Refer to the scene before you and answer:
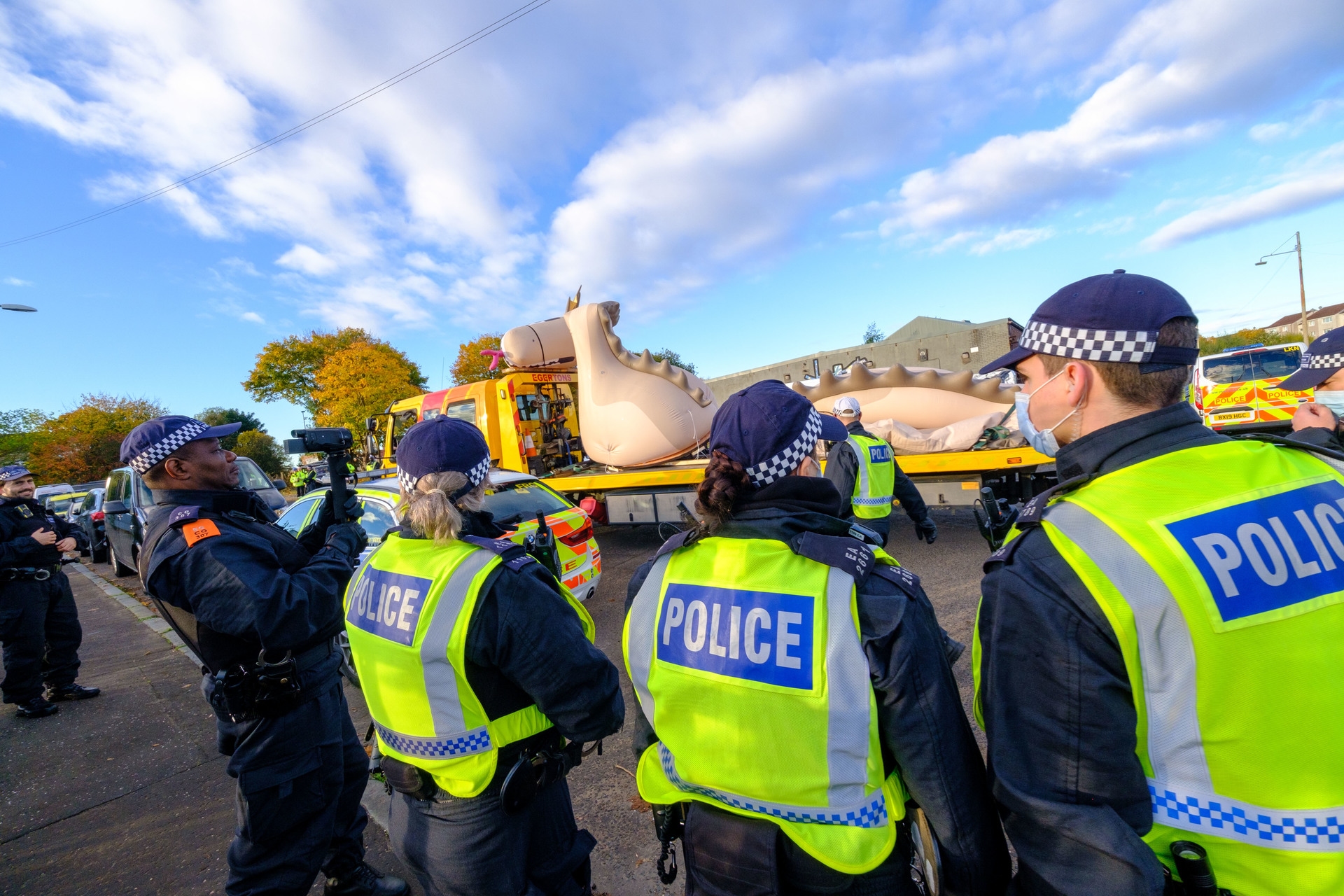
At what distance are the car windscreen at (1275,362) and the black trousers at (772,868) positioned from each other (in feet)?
43.9

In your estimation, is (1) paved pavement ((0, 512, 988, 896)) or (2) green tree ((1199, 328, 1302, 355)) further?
(2) green tree ((1199, 328, 1302, 355))

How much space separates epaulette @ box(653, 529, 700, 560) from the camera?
1.40m

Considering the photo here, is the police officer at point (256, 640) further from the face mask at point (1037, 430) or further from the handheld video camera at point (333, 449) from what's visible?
the face mask at point (1037, 430)

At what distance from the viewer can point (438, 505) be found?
65.2 inches

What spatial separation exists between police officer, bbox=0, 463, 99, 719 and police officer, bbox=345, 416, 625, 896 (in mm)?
4792

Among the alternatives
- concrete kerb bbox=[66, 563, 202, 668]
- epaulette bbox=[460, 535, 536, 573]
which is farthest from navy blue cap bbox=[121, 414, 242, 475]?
concrete kerb bbox=[66, 563, 202, 668]

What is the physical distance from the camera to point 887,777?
1.20m

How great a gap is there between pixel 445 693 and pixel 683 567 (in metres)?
0.74

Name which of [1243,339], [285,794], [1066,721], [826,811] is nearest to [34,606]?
[285,794]

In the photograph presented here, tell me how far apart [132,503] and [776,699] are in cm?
1037

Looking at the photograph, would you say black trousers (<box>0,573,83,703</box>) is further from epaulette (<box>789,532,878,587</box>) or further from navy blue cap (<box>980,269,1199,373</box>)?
navy blue cap (<box>980,269,1199,373</box>)

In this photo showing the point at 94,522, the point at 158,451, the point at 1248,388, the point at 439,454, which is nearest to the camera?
the point at 439,454

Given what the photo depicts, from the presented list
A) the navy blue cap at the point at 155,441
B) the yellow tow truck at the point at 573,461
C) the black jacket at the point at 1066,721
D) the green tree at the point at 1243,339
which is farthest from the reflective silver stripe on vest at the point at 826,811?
the green tree at the point at 1243,339

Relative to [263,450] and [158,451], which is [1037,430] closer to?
[158,451]
